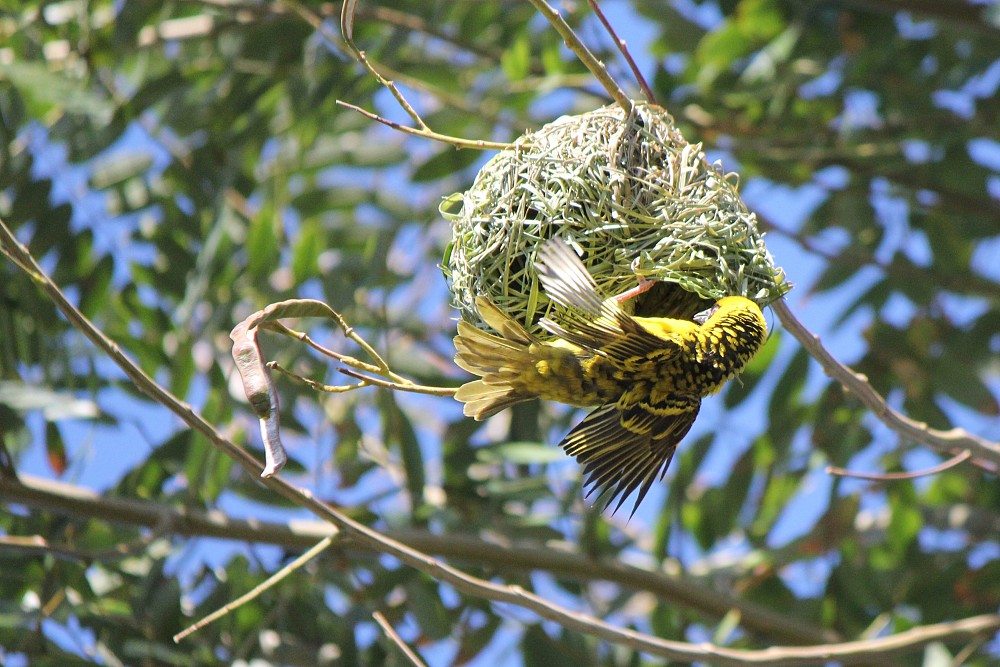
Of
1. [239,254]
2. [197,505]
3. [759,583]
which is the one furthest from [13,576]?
[759,583]

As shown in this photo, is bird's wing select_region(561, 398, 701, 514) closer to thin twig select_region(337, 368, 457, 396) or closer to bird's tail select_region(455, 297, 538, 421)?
bird's tail select_region(455, 297, 538, 421)

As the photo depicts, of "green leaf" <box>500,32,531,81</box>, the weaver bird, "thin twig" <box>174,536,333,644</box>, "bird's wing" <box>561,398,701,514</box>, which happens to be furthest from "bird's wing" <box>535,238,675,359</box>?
"green leaf" <box>500,32,531,81</box>

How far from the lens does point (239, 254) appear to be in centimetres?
359

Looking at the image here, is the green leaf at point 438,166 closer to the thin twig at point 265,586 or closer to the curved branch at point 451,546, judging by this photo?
the curved branch at point 451,546

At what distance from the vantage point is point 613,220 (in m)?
1.92

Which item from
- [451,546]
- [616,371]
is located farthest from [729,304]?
[451,546]

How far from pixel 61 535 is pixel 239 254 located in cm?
108

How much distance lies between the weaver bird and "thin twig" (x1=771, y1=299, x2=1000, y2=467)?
0.20 m

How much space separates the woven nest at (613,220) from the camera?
189 cm

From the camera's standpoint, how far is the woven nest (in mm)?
1889

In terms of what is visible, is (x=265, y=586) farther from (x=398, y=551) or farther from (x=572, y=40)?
(x=572, y=40)

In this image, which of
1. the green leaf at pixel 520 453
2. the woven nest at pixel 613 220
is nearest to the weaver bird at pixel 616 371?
the woven nest at pixel 613 220

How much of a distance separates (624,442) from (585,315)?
0.22 m

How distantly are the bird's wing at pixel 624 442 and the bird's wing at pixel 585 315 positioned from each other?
11 cm
